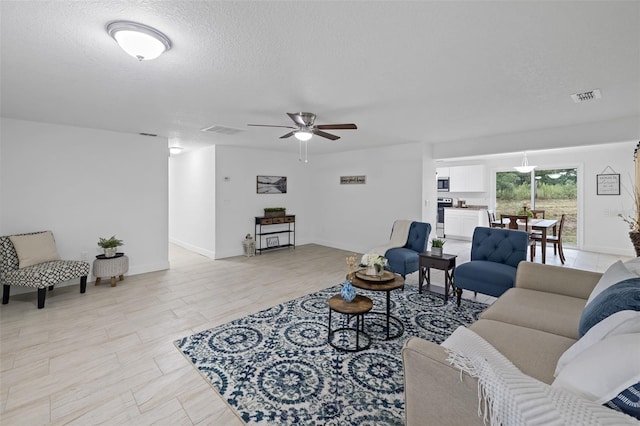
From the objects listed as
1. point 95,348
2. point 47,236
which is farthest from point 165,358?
point 47,236

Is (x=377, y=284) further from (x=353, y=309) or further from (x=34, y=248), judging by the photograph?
(x=34, y=248)

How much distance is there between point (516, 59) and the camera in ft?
7.15

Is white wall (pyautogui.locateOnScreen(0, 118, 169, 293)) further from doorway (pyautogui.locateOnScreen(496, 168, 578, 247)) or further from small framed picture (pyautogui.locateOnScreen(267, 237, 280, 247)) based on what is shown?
doorway (pyautogui.locateOnScreen(496, 168, 578, 247))

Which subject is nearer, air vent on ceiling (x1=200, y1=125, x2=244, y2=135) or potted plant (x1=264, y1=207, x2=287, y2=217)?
air vent on ceiling (x1=200, y1=125, x2=244, y2=135)

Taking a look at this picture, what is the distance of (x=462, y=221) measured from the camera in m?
8.19

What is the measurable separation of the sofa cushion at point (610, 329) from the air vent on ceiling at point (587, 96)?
2622mm

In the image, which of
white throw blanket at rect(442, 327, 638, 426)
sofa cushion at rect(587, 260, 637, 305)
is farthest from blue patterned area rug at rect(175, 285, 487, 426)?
sofa cushion at rect(587, 260, 637, 305)

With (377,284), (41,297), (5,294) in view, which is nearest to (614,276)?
(377,284)

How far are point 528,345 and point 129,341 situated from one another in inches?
129

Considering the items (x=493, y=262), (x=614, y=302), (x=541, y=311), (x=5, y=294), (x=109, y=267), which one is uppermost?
(x=614, y=302)

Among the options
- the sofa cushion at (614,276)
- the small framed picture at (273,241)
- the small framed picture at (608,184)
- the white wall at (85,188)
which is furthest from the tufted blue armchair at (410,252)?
the small framed picture at (608,184)

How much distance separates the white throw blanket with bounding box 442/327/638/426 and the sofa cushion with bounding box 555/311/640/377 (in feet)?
1.35

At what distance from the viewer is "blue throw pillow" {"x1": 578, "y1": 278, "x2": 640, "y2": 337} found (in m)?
1.34

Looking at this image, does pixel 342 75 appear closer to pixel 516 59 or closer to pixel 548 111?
pixel 516 59
